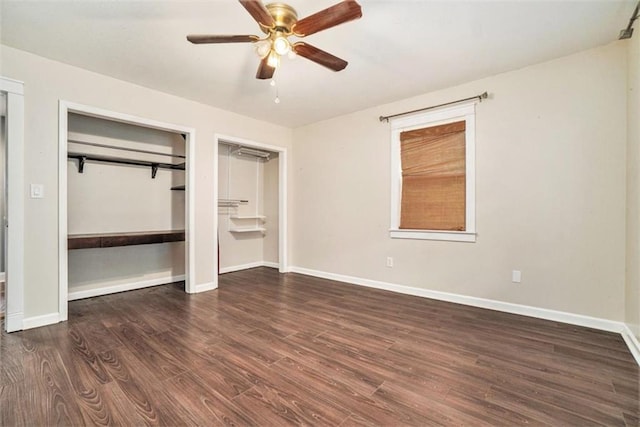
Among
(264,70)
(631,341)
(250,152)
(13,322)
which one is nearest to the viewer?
(631,341)

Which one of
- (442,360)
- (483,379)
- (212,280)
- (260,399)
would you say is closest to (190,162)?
(212,280)

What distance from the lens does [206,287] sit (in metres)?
3.91

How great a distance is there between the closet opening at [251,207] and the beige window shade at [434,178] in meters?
2.20

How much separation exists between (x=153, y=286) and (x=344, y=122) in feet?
12.1

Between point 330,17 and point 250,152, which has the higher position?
point 330,17

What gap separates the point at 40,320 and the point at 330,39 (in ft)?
12.1

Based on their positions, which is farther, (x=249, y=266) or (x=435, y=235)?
(x=249, y=266)

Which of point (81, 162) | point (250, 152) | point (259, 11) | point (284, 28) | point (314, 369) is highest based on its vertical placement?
point (284, 28)

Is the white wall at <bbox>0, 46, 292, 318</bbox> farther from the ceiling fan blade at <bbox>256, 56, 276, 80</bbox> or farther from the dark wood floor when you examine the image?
the ceiling fan blade at <bbox>256, 56, 276, 80</bbox>

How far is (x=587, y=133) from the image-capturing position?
8.57ft

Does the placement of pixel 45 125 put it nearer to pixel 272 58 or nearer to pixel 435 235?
pixel 272 58

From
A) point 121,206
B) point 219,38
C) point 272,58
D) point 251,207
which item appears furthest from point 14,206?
point 251,207

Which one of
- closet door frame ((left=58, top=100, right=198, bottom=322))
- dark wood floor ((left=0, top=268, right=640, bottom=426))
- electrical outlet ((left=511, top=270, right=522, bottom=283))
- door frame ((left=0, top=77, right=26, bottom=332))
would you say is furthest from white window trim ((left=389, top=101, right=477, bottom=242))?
door frame ((left=0, top=77, right=26, bottom=332))

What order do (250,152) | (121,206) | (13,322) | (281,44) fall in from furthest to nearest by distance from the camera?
(250,152)
(121,206)
(13,322)
(281,44)
